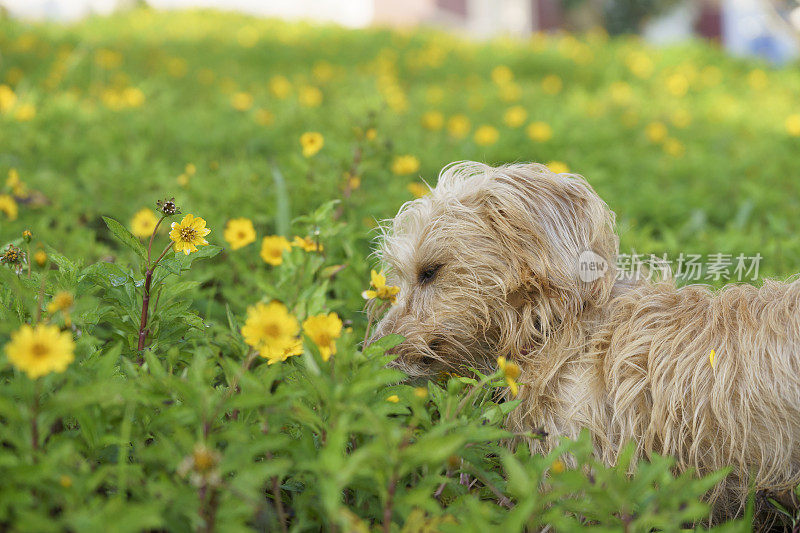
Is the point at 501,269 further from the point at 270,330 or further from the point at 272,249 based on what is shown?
the point at 270,330

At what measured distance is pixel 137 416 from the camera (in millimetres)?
1770

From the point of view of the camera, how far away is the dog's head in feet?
7.70

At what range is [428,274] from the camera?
8.23 ft

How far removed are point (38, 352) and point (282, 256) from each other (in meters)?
1.01

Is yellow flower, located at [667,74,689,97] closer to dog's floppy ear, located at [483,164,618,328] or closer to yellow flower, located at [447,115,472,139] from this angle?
yellow flower, located at [447,115,472,139]

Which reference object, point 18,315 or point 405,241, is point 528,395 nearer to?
point 405,241

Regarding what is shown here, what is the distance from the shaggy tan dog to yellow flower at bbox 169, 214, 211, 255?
684mm

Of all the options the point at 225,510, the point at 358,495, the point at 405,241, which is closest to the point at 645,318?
the point at 405,241

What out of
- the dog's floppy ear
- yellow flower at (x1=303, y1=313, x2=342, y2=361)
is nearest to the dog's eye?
the dog's floppy ear

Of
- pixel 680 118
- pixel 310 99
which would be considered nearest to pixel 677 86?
pixel 680 118

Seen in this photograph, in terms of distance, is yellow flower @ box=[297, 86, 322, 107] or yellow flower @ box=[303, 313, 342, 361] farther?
yellow flower @ box=[297, 86, 322, 107]

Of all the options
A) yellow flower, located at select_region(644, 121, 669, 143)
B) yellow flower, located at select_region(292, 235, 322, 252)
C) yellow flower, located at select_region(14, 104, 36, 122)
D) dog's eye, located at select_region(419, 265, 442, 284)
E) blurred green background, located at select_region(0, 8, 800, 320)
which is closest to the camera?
yellow flower, located at select_region(292, 235, 322, 252)

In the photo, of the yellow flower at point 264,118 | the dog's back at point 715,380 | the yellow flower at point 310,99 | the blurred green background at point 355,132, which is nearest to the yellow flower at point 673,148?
the blurred green background at point 355,132

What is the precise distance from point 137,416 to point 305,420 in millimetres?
477
